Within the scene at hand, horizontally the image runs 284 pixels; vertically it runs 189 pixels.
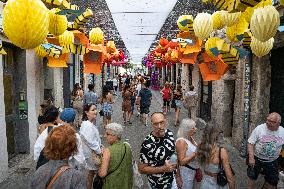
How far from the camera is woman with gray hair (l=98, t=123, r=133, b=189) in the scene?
4.20 metres

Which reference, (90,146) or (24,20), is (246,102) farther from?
(24,20)

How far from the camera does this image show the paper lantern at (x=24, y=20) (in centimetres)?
351

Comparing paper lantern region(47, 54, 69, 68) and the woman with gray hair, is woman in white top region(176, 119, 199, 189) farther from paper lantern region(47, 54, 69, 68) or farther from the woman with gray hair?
paper lantern region(47, 54, 69, 68)

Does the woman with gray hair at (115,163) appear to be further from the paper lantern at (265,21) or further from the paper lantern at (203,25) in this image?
the paper lantern at (203,25)

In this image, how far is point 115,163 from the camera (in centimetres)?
422

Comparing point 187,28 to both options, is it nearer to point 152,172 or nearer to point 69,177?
point 152,172

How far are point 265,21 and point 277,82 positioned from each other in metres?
5.44

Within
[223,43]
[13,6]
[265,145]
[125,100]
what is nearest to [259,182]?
[265,145]

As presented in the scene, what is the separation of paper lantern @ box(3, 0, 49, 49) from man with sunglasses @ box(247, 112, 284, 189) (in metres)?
4.08

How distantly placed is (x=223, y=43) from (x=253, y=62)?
2.83 meters

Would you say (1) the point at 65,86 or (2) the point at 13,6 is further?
(1) the point at 65,86

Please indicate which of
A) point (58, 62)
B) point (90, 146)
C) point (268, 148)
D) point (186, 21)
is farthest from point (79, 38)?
point (268, 148)

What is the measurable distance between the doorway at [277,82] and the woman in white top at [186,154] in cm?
440

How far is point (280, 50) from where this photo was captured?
27.9ft
